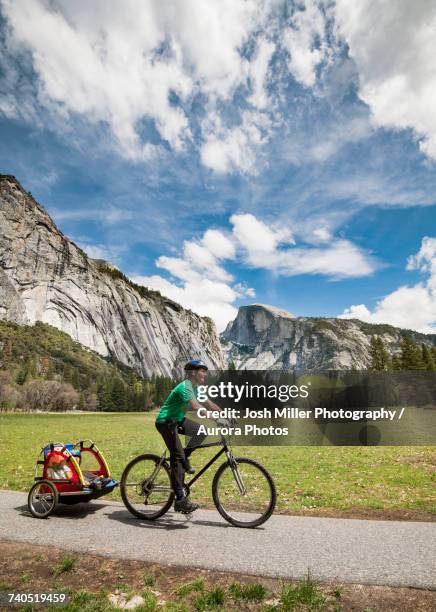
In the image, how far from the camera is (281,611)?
4438 mm

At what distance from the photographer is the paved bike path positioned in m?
Answer: 5.40

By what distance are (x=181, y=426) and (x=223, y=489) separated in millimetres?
1466

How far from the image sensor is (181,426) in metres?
8.14

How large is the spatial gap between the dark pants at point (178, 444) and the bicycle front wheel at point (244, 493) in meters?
0.71

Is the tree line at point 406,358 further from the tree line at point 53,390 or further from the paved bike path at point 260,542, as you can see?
the tree line at point 53,390

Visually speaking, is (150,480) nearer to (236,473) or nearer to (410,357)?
(236,473)

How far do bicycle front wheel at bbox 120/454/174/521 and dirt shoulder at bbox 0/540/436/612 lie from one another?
206 cm

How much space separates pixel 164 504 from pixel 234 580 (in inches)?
126

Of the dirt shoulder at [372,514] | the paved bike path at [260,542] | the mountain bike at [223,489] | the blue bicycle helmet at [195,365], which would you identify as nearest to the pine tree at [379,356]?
the dirt shoulder at [372,514]

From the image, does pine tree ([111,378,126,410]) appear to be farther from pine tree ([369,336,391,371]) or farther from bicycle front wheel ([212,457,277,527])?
bicycle front wheel ([212,457,277,527])

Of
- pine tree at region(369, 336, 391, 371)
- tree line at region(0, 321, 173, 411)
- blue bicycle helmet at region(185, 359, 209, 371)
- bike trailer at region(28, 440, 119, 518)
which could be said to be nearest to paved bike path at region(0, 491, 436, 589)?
bike trailer at region(28, 440, 119, 518)

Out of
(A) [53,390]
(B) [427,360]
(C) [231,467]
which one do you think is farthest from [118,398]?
(C) [231,467]

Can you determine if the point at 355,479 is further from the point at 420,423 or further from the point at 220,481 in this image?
the point at 420,423

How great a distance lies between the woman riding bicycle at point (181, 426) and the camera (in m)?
7.75
